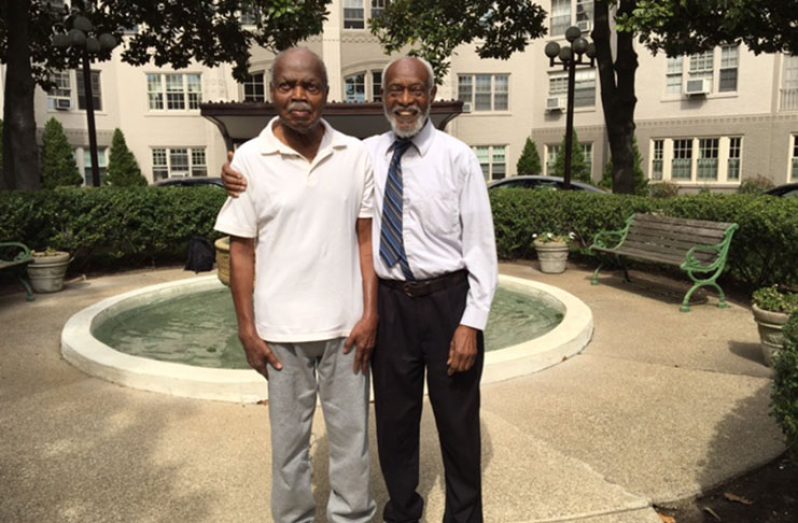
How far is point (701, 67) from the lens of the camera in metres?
26.3

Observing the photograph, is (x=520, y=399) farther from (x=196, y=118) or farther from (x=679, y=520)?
(x=196, y=118)

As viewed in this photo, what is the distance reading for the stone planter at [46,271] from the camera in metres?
8.76

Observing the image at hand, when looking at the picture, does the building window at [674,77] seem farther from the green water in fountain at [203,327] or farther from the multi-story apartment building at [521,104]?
the green water in fountain at [203,327]

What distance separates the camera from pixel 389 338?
2689mm

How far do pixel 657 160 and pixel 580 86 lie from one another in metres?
4.94

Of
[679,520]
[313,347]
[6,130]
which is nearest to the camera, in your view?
[313,347]

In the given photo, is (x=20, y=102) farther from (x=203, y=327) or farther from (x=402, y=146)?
(x=402, y=146)

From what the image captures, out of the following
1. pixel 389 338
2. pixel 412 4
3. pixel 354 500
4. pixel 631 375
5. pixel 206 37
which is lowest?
pixel 631 375

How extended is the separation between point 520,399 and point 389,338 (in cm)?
236

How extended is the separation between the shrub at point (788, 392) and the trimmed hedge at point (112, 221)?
9.40 metres

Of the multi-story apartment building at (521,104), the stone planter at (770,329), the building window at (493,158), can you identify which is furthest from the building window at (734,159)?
the stone planter at (770,329)

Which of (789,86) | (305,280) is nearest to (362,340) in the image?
(305,280)

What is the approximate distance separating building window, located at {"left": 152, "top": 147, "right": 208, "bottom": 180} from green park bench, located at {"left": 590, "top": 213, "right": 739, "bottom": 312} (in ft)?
75.3

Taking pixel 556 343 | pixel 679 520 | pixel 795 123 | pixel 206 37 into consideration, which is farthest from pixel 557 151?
pixel 679 520
